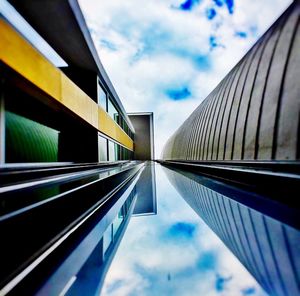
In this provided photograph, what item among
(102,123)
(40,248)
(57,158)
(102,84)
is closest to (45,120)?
(57,158)

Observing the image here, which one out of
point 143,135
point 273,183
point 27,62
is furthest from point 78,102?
point 143,135

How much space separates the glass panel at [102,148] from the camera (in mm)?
8968

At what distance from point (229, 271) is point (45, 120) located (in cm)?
A: 659

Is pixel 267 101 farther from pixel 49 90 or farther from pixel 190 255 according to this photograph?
pixel 49 90

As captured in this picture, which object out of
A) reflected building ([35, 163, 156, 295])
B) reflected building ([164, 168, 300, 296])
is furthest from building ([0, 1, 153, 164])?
reflected building ([164, 168, 300, 296])

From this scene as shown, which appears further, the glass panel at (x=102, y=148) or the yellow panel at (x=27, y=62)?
the glass panel at (x=102, y=148)

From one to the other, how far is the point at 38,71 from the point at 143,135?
69.4 feet

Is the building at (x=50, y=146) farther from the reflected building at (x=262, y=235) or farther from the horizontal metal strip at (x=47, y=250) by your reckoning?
the reflected building at (x=262, y=235)

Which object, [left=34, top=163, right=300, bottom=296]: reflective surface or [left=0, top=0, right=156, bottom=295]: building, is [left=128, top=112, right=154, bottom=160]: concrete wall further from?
[left=34, top=163, right=300, bottom=296]: reflective surface

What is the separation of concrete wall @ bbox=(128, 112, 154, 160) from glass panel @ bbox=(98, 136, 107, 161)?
1530 centimetres

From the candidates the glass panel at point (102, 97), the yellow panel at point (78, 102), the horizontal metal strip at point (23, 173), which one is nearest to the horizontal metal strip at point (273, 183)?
the horizontal metal strip at point (23, 173)

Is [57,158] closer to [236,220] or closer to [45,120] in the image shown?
[45,120]

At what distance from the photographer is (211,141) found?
6930 mm

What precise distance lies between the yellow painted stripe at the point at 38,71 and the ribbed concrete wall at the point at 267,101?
4525 mm
